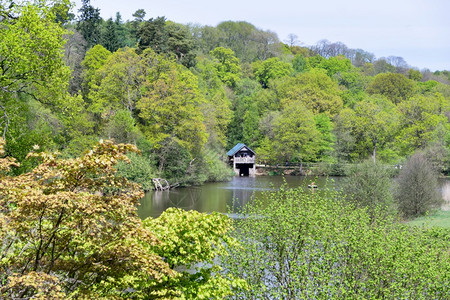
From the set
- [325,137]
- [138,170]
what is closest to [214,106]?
[325,137]

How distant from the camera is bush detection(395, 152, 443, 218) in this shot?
1040 inches

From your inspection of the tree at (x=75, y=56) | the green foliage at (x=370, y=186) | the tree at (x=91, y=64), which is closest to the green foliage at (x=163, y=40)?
the tree at (x=91, y=64)

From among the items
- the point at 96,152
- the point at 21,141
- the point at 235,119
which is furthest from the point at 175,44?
the point at 96,152

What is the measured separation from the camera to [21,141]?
627 inches

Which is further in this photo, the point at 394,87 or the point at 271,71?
the point at 271,71

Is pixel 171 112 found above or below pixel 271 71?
below

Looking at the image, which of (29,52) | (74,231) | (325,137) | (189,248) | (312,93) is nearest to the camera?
(74,231)

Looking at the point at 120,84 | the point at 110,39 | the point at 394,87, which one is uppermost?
the point at 110,39

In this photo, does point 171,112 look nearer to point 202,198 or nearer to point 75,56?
point 202,198

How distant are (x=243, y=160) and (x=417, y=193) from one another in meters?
32.8

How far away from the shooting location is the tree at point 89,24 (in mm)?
61719

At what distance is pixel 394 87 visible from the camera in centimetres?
8512

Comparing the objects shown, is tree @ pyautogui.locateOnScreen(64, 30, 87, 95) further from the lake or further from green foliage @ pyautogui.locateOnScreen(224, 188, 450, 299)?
green foliage @ pyautogui.locateOnScreen(224, 188, 450, 299)

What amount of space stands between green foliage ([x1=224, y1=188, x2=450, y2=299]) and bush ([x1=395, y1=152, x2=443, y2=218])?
50.3 ft
